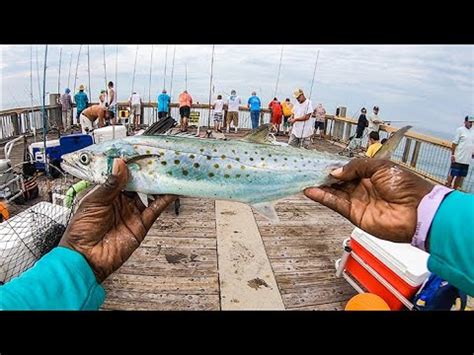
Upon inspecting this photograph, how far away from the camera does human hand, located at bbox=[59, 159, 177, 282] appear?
2043mm

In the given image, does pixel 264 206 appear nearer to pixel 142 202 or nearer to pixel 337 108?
pixel 142 202

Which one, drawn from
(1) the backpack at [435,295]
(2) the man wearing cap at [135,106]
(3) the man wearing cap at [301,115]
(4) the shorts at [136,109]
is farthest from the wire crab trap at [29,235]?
(4) the shorts at [136,109]

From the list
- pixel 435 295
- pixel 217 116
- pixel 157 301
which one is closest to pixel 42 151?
pixel 157 301

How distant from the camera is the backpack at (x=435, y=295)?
293cm

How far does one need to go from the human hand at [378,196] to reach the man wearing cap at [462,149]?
7.37 m

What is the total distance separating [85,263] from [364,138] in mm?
14047

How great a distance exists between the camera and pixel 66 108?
14.9 m

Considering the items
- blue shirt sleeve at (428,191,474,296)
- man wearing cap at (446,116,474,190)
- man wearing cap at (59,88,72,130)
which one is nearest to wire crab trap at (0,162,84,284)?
blue shirt sleeve at (428,191,474,296)

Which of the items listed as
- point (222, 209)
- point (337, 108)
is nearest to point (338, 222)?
point (222, 209)

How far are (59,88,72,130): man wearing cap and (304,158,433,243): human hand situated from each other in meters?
15.2

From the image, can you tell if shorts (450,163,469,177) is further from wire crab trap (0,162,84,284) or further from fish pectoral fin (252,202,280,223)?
wire crab trap (0,162,84,284)

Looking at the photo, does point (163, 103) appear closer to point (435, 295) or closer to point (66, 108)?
point (66, 108)

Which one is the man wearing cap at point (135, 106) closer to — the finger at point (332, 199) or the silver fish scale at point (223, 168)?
the silver fish scale at point (223, 168)
